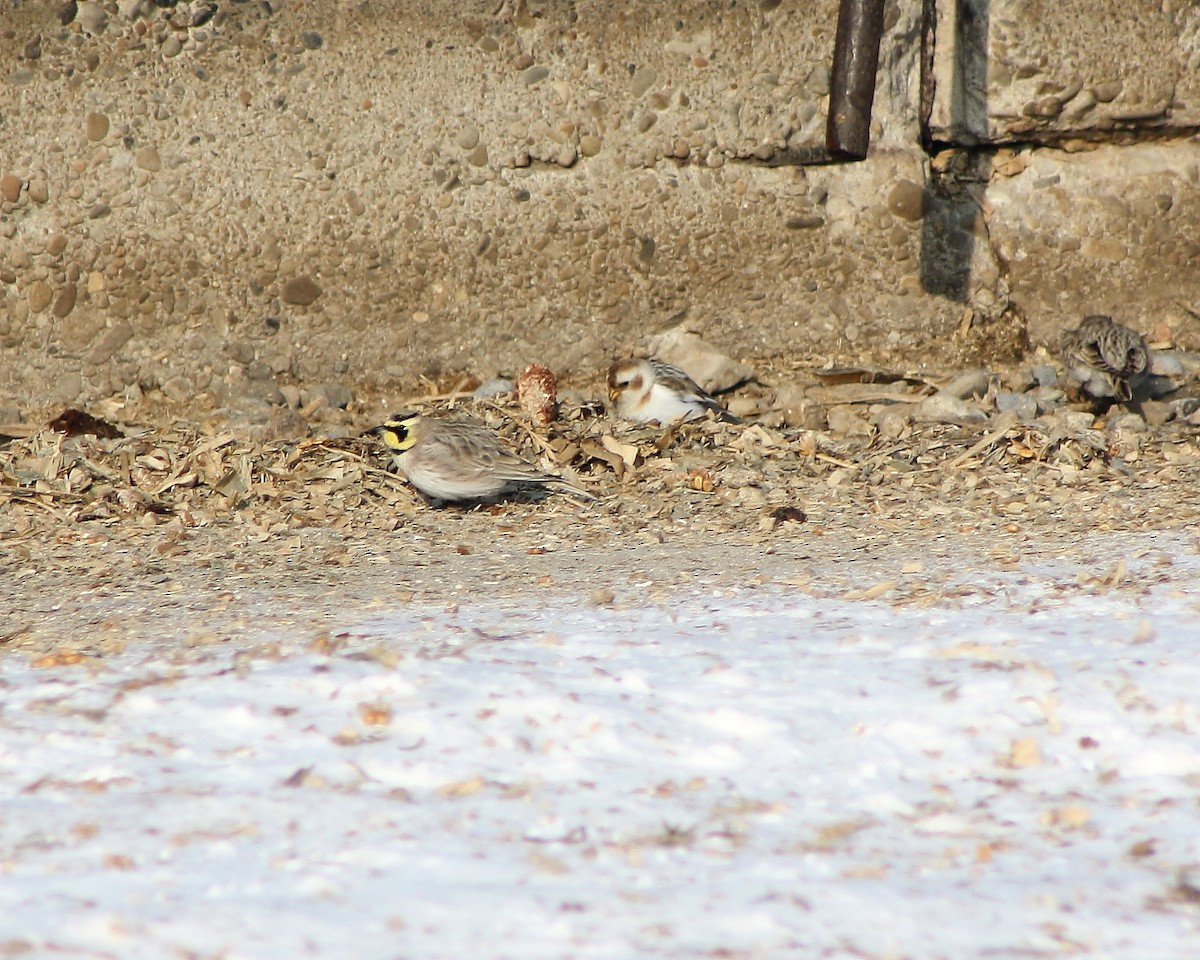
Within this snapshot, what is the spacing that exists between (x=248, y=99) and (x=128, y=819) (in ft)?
13.8

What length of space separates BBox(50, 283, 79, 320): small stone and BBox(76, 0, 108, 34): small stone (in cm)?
101

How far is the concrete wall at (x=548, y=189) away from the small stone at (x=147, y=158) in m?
0.02

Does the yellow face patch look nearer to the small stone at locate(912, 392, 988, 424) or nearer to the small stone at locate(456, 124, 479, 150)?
the small stone at locate(456, 124, 479, 150)

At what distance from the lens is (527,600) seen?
372 centimetres

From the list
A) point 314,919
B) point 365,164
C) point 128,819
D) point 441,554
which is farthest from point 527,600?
point 365,164

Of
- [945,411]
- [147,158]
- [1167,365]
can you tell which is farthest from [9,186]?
[1167,365]

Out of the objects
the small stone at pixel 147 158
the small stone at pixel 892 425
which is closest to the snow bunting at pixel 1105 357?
the small stone at pixel 892 425

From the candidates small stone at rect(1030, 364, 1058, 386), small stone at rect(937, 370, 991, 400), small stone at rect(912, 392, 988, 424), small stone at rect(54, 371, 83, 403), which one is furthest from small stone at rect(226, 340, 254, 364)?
small stone at rect(1030, 364, 1058, 386)

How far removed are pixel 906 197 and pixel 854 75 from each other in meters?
0.79

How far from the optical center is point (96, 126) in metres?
5.78

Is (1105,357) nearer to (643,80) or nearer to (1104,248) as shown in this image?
(1104,248)

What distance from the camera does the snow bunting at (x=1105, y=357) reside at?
228 inches

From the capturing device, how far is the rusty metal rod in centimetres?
567

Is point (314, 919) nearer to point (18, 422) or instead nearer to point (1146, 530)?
point (1146, 530)
